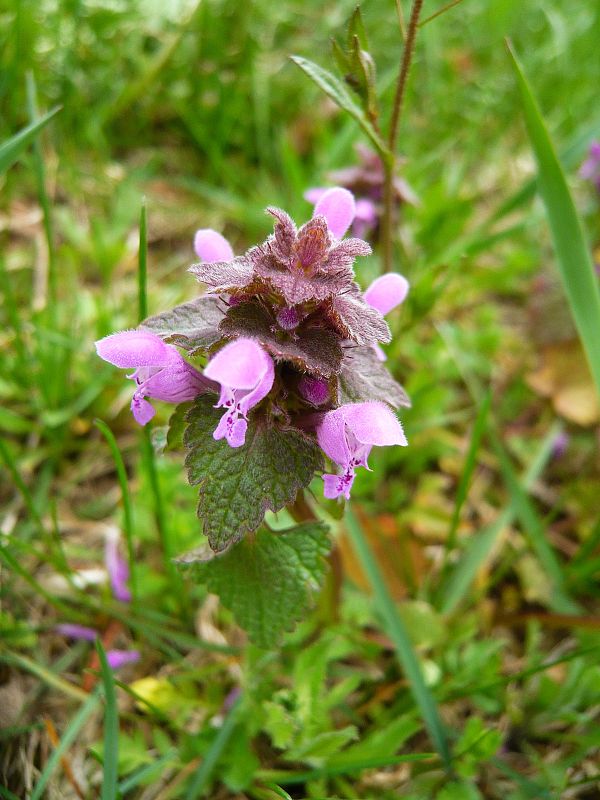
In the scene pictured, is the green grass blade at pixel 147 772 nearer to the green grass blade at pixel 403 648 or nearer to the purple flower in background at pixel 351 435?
the green grass blade at pixel 403 648

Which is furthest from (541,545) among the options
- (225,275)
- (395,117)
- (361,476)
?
(225,275)

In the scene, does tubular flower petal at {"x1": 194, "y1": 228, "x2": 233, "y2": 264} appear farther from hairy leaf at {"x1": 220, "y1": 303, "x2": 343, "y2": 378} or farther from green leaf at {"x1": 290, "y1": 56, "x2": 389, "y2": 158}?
green leaf at {"x1": 290, "y1": 56, "x2": 389, "y2": 158}

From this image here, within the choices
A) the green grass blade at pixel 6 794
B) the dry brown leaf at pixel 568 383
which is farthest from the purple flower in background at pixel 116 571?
the dry brown leaf at pixel 568 383

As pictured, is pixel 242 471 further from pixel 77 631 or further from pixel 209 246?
pixel 77 631

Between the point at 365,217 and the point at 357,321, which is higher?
the point at 365,217

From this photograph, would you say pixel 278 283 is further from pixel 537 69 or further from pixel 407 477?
pixel 537 69

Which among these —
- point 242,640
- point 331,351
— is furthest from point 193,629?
point 331,351

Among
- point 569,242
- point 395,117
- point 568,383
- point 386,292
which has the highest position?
point 395,117

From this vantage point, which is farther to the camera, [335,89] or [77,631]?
[77,631]
